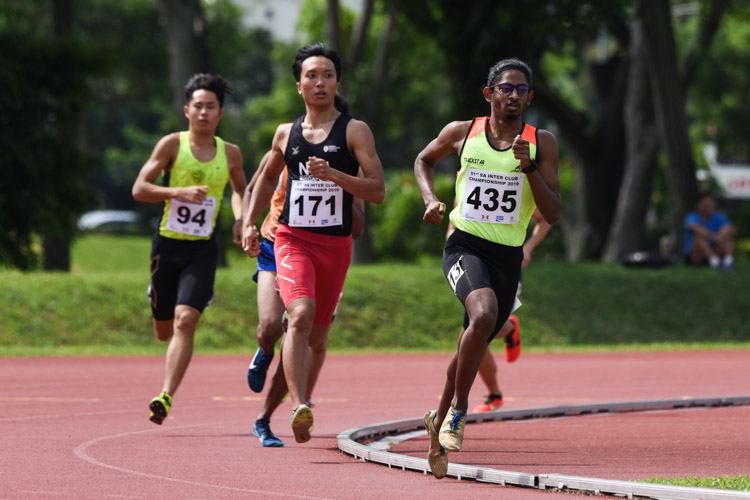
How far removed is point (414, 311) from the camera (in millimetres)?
23250

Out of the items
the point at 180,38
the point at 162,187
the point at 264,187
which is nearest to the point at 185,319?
the point at 162,187

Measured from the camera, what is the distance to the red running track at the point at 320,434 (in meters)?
7.21

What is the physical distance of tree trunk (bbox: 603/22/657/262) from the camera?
29.0 meters

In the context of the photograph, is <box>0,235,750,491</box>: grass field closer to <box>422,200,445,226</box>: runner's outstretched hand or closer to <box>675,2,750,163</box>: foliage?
<box>422,200,445,226</box>: runner's outstretched hand

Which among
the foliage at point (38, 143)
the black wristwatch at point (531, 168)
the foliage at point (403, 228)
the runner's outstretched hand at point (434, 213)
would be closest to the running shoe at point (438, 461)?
the runner's outstretched hand at point (434, 213)

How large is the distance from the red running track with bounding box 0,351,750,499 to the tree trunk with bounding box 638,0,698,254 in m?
9.92

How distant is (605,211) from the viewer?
3219cm

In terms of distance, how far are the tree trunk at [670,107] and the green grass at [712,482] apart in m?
20.0

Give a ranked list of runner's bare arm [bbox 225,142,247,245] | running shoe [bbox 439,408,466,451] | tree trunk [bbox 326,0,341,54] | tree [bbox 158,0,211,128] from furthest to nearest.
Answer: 1. tree trunk [bbox 326,0,341,54]
2. tree [bbox 158,0,211,128]
3. runner's bare arm [bbox 225,142,247,245]
4. running shoe [bbox 439,408,466,451]

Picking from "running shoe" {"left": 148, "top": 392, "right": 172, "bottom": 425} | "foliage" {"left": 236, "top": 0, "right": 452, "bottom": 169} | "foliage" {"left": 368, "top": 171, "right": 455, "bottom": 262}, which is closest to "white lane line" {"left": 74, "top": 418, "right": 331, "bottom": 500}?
"running shoe" {"left": 148, "top": 392, "right": 172, "bottom": 425}

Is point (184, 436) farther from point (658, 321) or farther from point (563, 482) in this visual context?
point (658, 321)

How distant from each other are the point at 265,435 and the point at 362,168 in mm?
1925

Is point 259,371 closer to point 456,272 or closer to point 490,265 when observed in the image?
point 456,272

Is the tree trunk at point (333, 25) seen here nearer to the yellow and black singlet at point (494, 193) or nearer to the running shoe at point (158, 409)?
the running shoe at point (158, 409)
